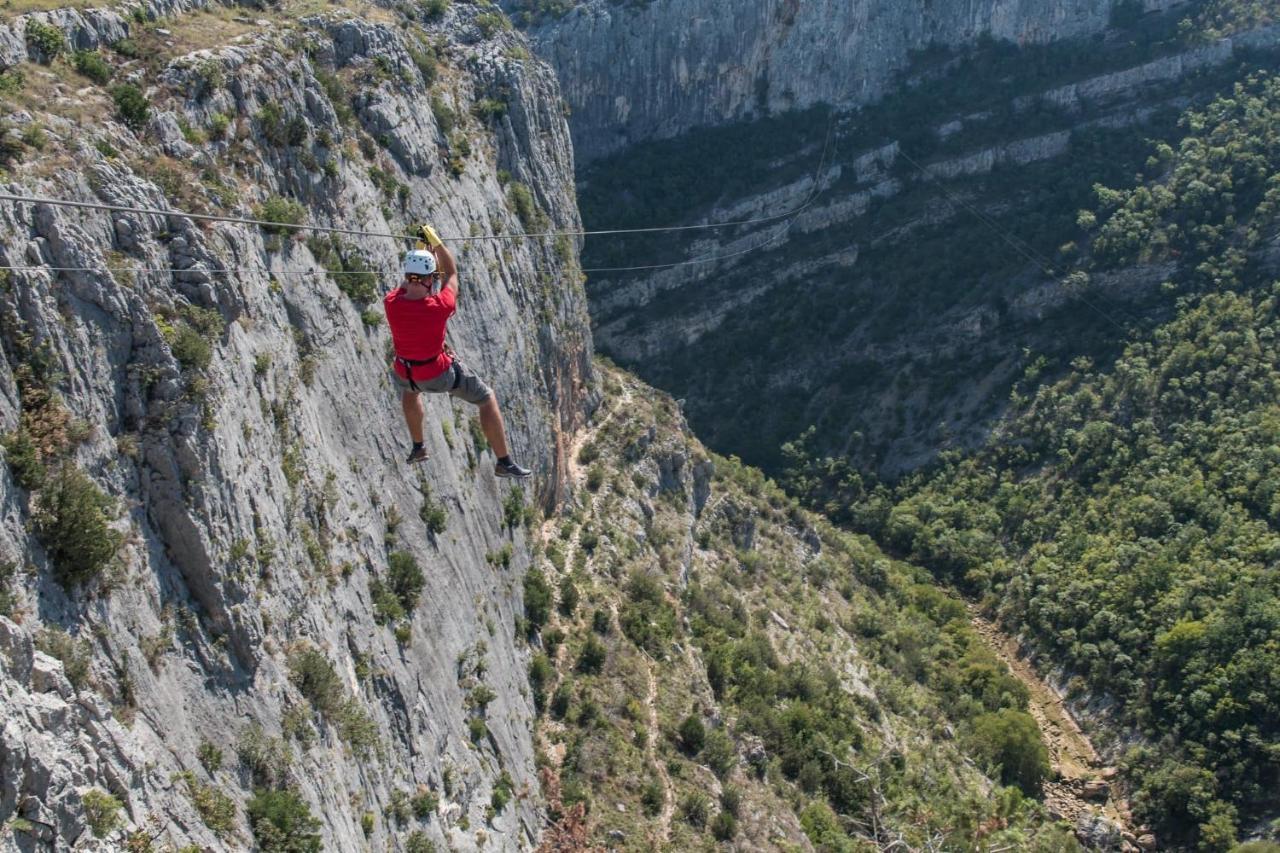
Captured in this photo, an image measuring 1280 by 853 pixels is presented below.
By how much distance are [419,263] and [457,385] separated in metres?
1.98

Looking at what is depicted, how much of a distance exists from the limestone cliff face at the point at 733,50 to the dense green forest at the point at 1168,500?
82.0ft

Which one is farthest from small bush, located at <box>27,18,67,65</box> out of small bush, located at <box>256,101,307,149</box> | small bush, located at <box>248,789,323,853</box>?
small bush, located at <box>248,789,323,853</box>

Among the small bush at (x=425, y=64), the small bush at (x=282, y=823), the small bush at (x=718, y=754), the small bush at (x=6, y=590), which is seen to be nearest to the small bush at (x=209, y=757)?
the small bush at (x=282, y=823)

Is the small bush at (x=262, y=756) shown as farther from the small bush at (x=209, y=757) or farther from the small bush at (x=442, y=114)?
the small bush at (x=442, y=114)

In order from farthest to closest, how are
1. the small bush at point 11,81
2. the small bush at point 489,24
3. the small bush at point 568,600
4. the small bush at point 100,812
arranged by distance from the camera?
the small bush at point 489,24
the small bush at point 568,600
the small bush at point 11,81
the small bush at point 100,812

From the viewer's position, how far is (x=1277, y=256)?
189 ft

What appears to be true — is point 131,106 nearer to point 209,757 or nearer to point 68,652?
point 68,652

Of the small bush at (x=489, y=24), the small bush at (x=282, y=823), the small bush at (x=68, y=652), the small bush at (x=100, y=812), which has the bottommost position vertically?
the small bush at (x=282, y=823)

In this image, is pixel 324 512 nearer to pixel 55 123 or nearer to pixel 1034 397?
pixel 55 123

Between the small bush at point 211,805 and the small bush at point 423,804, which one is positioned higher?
the small bush at point 211,805

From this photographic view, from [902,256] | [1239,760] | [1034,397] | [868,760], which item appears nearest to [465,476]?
[868,760]

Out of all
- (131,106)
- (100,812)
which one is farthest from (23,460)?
(131,106)

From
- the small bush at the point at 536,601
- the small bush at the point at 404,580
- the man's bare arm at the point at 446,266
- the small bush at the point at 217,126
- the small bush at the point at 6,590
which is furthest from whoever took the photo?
the small bush at the point at 536,601

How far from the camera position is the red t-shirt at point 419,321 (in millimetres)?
12961
